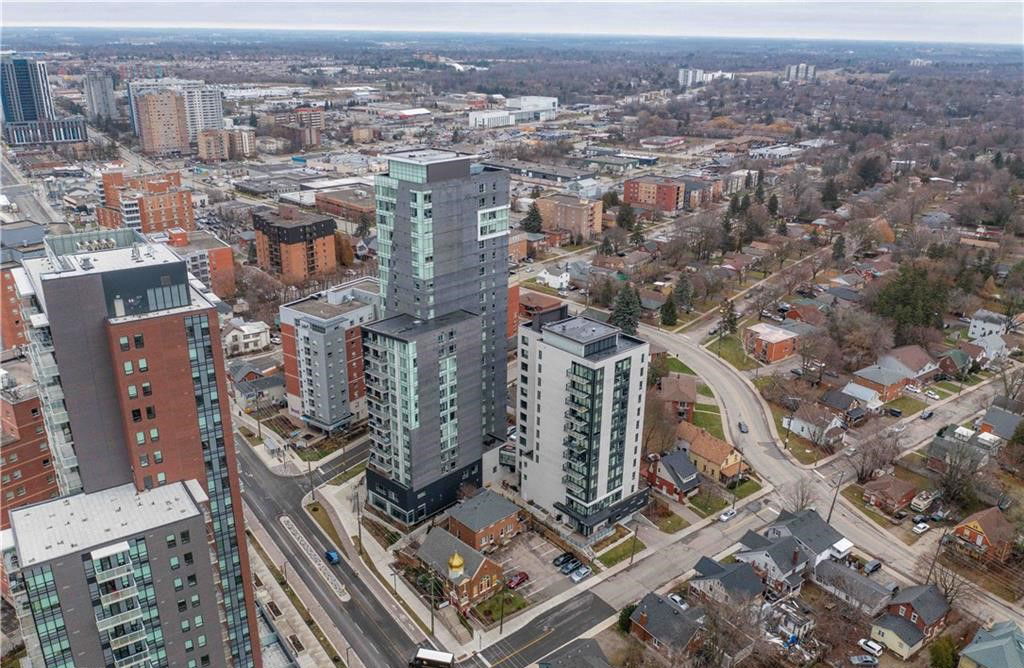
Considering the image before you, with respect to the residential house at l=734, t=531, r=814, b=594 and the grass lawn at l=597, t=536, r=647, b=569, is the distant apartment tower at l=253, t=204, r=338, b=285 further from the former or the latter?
the residential house at l=734, t=531, r=814, b=594

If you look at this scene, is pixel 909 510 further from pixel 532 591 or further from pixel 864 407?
pixel 532 591

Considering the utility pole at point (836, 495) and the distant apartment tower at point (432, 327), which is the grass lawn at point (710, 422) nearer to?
the utility pole at point (836, 495)

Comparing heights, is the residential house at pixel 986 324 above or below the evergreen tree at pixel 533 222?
below

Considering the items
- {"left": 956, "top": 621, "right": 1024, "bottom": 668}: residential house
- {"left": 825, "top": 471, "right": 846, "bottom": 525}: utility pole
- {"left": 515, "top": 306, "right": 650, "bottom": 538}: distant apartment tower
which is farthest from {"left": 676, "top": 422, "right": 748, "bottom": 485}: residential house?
{"left": 956, "top": 621, "right": 1024, "bottom": 668}: residential house

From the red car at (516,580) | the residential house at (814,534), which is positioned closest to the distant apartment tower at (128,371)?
the red car at (516,580)

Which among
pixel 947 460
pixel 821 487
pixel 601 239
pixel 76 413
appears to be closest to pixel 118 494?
pixel 76 413
